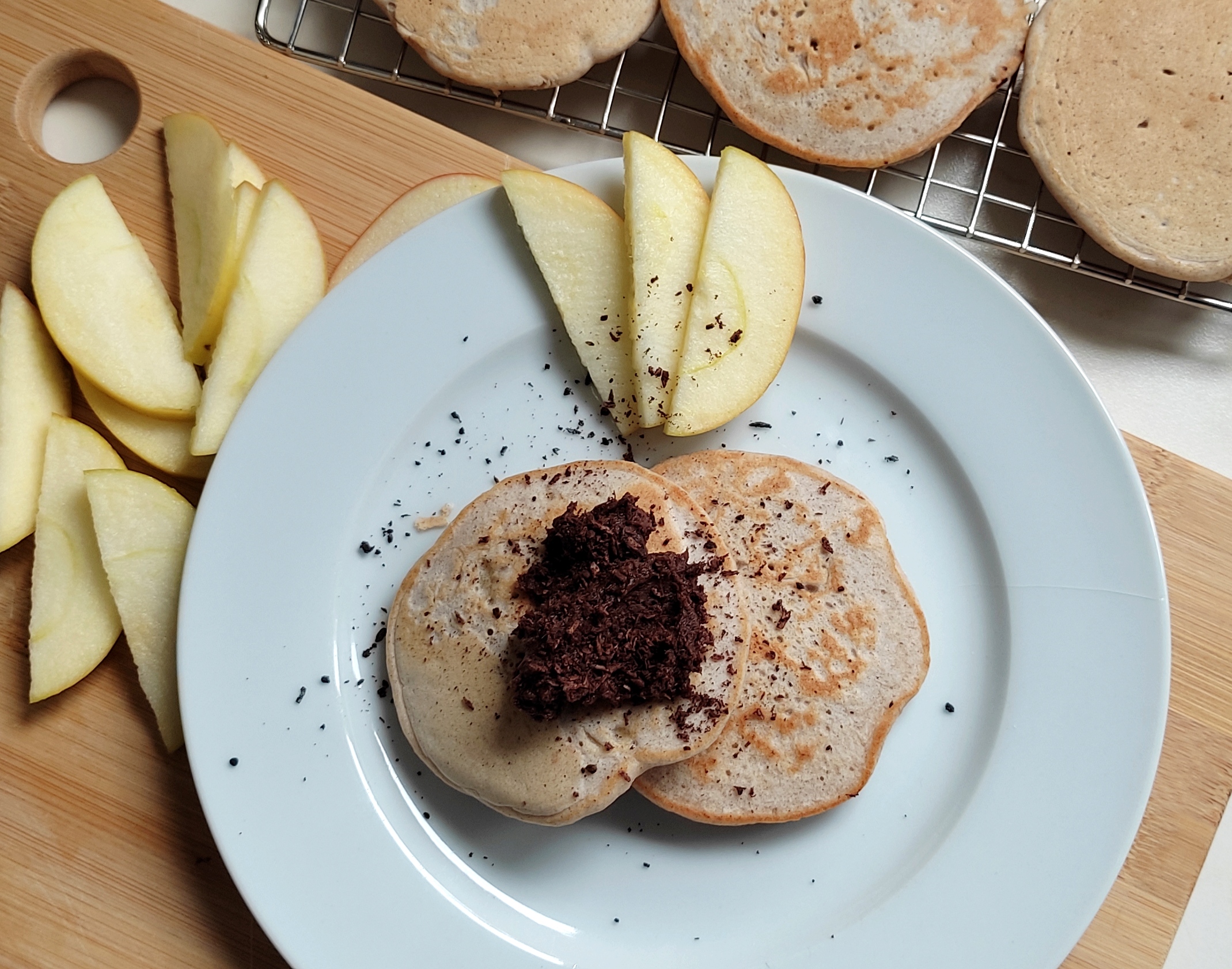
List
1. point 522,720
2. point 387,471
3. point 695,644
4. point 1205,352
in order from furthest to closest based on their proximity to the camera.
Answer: point 1205,352 < point 387,471 < point 522,720 < point 695,644

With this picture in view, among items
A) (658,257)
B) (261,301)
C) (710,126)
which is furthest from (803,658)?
(261,301)

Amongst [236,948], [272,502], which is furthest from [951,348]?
[236,948]

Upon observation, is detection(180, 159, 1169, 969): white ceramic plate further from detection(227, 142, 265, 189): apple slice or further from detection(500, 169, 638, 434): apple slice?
detection(227, 142, 265, 189): apple slice

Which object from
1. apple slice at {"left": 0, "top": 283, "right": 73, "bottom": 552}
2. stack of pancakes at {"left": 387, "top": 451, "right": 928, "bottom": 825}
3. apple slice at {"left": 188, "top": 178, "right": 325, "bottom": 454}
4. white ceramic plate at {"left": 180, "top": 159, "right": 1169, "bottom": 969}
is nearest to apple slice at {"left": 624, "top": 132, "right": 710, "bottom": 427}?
white ceramic plate at {"left": 180, "top": 159, "right": 1169, "bottom": 969}

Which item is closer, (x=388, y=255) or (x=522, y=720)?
(x=522, y=720)

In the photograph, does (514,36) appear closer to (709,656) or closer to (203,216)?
(203,216)

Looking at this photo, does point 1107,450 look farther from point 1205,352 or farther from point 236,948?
point 236,948

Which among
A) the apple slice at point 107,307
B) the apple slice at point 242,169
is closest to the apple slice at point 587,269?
the apple slice at point 242,169
